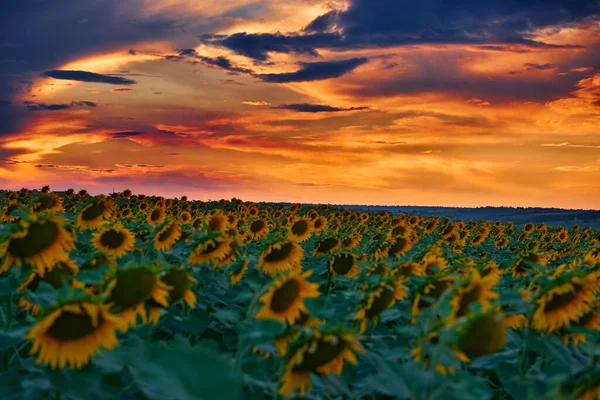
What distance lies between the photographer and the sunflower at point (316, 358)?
2.37m

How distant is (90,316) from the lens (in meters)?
2.47

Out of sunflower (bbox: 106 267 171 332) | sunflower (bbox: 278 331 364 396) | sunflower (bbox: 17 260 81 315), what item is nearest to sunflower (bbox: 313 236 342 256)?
sunflower (bbox: 17 260 81 315)

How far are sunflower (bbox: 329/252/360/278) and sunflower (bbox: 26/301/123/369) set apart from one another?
3534 millimetres

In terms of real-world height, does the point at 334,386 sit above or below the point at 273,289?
below

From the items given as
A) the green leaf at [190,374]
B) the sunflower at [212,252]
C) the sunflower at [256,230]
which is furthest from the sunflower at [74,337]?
the sunflower at [256,230]

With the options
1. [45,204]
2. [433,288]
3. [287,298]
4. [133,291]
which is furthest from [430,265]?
[45,204]

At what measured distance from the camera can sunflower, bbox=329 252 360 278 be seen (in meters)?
5.90

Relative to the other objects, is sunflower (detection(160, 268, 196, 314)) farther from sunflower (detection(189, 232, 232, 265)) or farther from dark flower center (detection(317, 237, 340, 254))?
dark flower center (detection(317, 237, 340, 254))

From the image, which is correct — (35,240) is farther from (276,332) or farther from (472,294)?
(472,294)

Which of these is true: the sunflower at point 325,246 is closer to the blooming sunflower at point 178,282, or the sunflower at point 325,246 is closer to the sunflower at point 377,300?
the sunflower at point 377,300

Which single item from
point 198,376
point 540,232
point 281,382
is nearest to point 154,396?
point 281,382

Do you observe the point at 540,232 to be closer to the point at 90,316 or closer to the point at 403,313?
the point at 403,313

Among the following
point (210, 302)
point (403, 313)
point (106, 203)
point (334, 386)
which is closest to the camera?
point (334, 386)

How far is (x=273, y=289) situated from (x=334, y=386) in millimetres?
733
